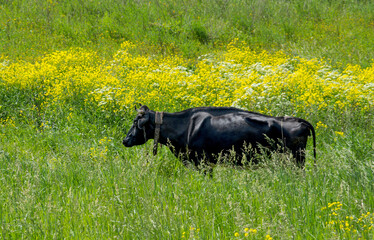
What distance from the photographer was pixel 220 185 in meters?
4.40

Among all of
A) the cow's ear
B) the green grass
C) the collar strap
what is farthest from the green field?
the cow's ear

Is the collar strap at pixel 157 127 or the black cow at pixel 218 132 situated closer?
the black cow at pixel 218 132

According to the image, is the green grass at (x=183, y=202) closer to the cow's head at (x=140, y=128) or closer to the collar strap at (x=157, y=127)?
the collar strap at (x=157, y=127)

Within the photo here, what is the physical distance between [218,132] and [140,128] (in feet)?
3.46

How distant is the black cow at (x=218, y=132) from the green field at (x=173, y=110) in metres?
0.22

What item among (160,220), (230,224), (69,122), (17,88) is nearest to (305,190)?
(230,224)

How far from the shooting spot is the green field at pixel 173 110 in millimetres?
3559

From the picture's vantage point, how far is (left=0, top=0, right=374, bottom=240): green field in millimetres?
3559

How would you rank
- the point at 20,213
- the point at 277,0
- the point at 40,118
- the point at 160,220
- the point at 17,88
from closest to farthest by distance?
the point at 160,220 < the point at 20,213 < the point at 40,118 < the point at 17,88 < the point at 277,0

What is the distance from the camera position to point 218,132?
5.57 metres

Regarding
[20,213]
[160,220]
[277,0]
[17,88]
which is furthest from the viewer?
[277,0]

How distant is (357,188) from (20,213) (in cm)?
290

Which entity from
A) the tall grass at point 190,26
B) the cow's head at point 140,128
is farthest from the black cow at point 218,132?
the tall grass at point 190,26

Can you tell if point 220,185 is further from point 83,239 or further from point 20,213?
point 20,213
